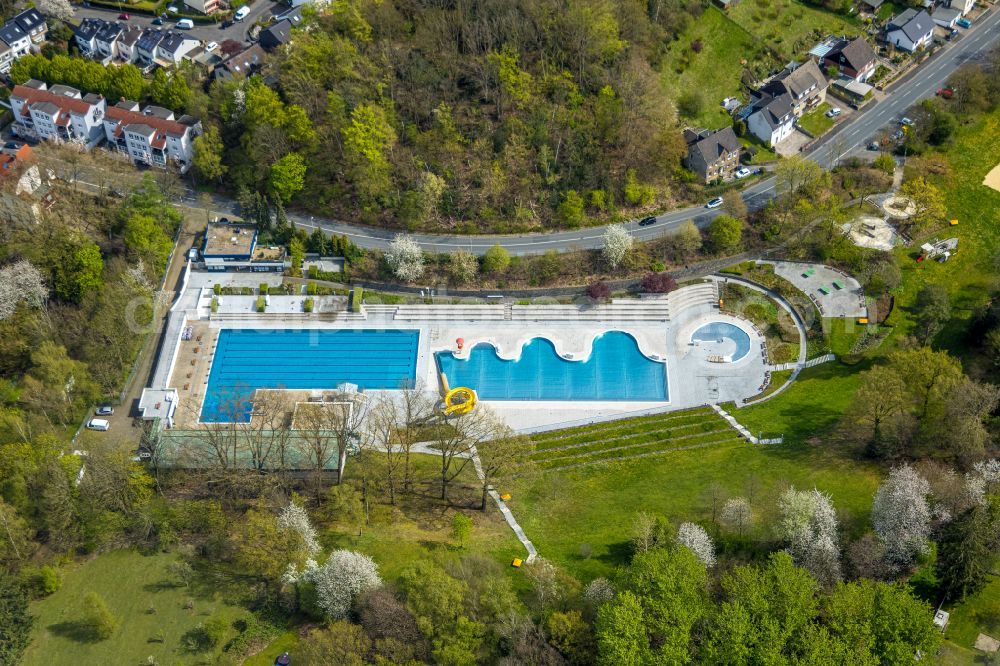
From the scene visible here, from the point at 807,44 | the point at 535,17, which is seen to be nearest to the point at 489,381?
the point at 535,17

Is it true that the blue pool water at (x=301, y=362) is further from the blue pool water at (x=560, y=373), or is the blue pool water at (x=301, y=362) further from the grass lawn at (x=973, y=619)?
the grass lawn at (x=973, y=619)

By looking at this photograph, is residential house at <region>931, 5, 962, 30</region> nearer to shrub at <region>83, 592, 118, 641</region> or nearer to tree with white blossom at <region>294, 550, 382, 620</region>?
tree with white blossom at <region>294, 550, 382, 620</region>

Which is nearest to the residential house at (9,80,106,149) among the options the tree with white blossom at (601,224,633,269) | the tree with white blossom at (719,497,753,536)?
the tree with white blossom at (601,224,633,269)

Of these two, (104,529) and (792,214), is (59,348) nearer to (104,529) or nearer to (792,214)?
(104,529)

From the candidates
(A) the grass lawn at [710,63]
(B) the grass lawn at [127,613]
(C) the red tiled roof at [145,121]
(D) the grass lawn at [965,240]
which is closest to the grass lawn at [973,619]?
(D) the grass lawn at [965,240]

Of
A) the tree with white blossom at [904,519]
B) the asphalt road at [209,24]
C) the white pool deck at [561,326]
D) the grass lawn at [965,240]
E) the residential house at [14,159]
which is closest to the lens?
the tree with white blossom at [904,519]

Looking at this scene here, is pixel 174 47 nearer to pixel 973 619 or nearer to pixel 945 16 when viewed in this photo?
pixel 945 16
